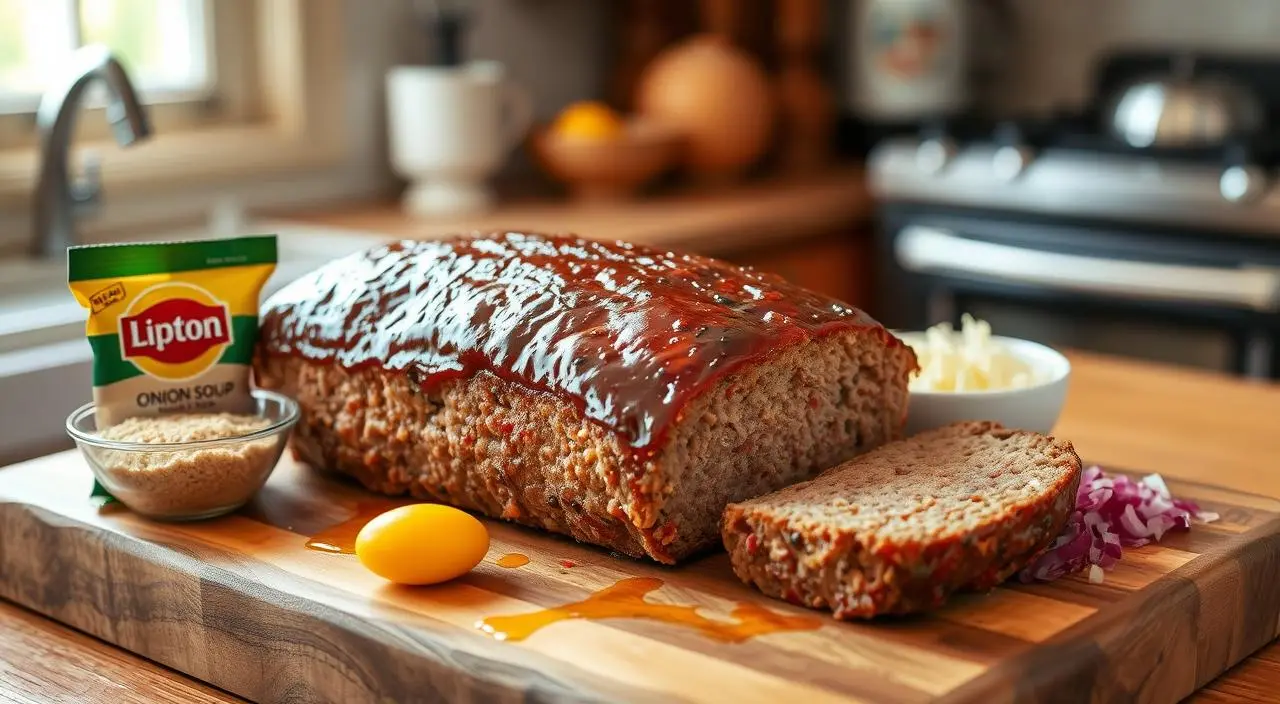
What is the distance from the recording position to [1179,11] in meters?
3.45

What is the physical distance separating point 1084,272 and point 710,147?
0.90m

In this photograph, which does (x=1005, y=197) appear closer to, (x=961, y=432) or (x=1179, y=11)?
(x=1179, y=11)

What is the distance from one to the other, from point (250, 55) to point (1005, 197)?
1.60 m

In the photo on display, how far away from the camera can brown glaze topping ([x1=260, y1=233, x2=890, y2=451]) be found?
3.83ft

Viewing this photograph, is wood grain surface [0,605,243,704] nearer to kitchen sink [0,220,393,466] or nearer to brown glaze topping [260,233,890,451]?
brown glaze topping [260,233,890,451]

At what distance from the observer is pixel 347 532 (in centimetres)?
129

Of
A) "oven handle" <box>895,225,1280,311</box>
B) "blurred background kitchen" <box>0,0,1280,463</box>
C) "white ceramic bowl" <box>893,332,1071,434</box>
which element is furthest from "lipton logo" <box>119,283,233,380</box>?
"oven handle" <box>895,225,1280,311</box>

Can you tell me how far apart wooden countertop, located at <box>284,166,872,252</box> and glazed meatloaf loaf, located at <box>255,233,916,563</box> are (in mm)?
1240

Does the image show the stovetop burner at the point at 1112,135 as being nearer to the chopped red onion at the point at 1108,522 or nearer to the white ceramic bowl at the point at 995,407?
the white ceramic bowl at the point at 995,407

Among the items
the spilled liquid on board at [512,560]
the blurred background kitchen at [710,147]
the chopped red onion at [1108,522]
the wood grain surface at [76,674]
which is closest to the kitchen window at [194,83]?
the blurred background kitchen at [710,147]

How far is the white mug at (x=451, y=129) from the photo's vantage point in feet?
9.50

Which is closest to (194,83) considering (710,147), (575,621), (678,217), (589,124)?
(589,124)

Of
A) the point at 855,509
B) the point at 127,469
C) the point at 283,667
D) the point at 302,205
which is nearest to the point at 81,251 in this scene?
the point at 127,469

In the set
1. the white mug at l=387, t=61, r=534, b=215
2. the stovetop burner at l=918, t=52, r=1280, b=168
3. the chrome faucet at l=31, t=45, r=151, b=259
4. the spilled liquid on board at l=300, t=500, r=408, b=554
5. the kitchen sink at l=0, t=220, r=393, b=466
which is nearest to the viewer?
the spilled liquid on board at l=300, t=500, r=408, b=554
